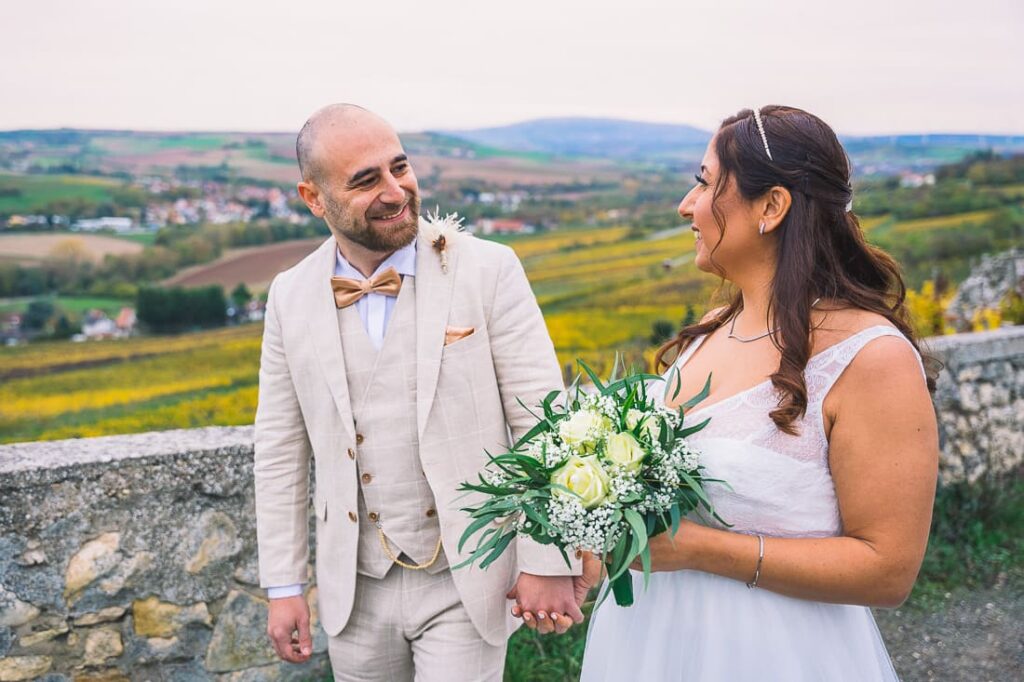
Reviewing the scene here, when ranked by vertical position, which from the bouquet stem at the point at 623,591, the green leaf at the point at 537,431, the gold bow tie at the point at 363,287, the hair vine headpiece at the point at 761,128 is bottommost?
the bouquet stem at the point at 623,591

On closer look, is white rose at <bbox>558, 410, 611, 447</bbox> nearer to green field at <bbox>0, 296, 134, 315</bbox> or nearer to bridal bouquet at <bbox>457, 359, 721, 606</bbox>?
bridal bouquet at <bbox>457, 359, 721, 606</bbox>

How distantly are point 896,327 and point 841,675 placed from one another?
864mm

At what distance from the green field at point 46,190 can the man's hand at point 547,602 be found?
390 centimetres

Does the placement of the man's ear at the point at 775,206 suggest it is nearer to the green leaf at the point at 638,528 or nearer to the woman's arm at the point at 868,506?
the woman's arm at the point at 868,506

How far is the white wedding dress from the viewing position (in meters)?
2.01

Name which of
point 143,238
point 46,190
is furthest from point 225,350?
point 46,190

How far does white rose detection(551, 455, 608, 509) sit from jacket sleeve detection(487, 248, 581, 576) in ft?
2.47

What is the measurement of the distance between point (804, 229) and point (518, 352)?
954mm

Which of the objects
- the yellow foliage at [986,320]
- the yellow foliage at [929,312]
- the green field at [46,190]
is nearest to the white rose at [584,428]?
the green field at [46,190]

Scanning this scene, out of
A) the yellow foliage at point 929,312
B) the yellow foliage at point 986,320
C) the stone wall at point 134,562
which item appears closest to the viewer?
the stone wall at point 134,562

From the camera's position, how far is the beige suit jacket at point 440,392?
2611 mm

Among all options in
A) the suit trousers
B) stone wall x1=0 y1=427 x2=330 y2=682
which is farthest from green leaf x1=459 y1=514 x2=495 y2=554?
stone wall x1=0 y1=427 x2=330 y2=682

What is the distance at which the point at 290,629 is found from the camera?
9.27 feet

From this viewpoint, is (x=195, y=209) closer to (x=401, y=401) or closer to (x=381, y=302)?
(x=381, y=302)
